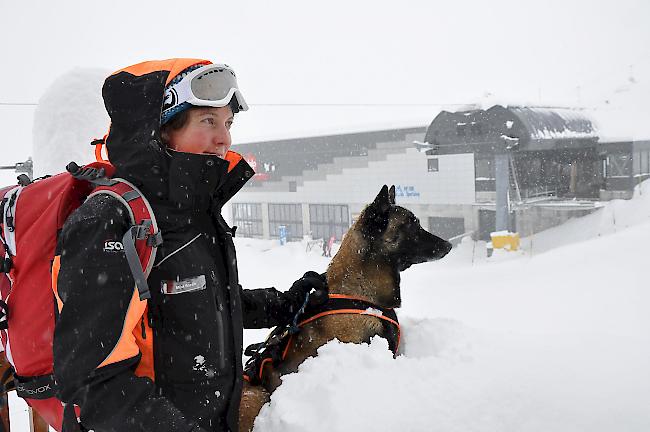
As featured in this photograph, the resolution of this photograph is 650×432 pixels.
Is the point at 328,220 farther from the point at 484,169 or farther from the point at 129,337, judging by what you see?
the point at 129,337

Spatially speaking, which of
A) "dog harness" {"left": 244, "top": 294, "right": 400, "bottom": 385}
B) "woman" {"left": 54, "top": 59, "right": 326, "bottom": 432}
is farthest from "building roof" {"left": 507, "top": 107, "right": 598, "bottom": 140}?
"woman" {"left": 54, "top": 59, "right": 326, "bottom": 432}

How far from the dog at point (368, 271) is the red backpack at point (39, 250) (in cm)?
118

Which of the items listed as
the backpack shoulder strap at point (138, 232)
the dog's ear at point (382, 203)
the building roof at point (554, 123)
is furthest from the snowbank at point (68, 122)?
the building roof at point (554, 123)

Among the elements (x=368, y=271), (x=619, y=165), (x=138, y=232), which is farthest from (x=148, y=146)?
(x=619, y=165)

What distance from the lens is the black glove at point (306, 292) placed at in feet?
10.0

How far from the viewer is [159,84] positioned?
1.76m

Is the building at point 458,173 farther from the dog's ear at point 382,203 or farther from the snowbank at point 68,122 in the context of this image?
the dog's ear at point 382,203

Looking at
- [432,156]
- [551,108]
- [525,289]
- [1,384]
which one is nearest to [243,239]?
[432,156]

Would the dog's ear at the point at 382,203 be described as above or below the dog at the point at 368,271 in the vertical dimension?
above

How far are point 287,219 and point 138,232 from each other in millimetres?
24930

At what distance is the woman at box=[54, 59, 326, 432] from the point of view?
58.8 inches

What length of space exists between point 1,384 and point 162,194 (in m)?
1.77

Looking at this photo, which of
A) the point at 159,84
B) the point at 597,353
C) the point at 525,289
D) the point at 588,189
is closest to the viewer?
the point at 159,84

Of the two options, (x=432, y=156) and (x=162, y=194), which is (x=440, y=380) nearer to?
(x=162, y=194)
